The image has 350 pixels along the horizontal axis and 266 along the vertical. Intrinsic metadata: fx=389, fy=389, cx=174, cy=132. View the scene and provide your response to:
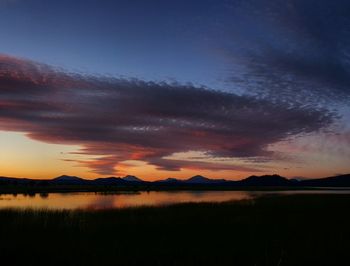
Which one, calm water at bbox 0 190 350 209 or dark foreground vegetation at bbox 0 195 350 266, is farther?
calm water at bbox 0 190 350 209

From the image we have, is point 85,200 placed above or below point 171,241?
above

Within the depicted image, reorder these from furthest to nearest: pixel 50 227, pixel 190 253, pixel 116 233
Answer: pixel 50 227 < pixel 116 233 < pixel 190 253

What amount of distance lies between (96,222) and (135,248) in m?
10.1

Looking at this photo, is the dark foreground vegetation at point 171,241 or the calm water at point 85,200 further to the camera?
the calm water at point 85,200

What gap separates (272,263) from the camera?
52.0 ft

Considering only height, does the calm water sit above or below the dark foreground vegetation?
above

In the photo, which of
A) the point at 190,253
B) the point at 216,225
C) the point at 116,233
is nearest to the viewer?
the point at 190,253

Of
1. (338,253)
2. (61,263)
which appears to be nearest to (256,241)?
(338,253)

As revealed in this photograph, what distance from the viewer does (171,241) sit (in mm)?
20750

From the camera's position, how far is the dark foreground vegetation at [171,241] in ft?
54.5

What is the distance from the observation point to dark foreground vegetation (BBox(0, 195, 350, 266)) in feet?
54.5

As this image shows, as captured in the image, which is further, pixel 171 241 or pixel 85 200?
pixel 85 200

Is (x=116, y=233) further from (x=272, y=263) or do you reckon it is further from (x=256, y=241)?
(x=272, y=263)

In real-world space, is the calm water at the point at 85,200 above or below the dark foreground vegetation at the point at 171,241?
above
